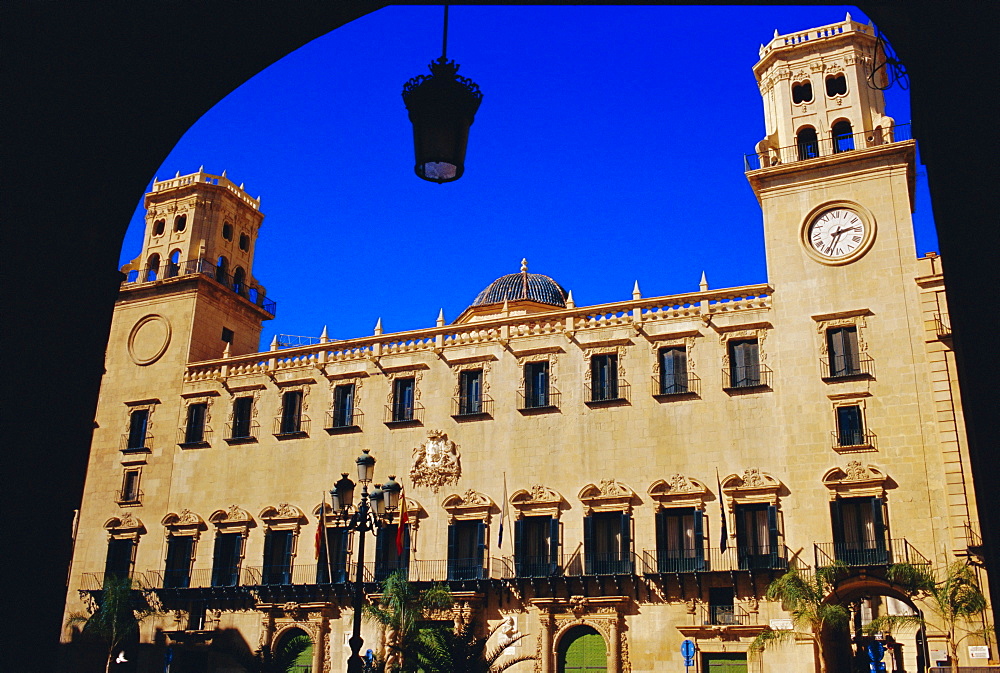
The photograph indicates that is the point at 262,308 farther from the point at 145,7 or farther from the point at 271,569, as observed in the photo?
the point at 145,7

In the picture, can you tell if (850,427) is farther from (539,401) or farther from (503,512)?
(503,512)

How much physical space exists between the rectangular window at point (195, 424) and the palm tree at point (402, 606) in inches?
464

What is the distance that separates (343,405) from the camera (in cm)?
3816

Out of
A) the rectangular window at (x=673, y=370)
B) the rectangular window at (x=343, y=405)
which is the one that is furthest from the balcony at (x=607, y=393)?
the rectangular window at (x=343, y=405)

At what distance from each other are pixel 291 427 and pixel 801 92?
23.1 metres

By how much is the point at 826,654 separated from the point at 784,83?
19724 mm

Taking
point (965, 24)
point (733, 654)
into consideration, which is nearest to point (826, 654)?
point (733, 654)

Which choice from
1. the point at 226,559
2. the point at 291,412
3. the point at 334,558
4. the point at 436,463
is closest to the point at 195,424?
the point at 291,412

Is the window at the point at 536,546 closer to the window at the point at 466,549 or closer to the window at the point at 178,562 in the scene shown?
the window at the point at 466,549

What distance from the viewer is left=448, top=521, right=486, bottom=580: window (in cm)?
3372

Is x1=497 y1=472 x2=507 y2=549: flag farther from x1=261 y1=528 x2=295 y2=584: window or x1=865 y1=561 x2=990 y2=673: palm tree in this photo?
x1=865 y1=561 x2=990 y2=673: palm tree

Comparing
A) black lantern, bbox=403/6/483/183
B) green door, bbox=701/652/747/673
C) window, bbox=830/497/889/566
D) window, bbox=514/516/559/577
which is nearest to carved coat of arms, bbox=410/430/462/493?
window, bbox=514/516/559/577

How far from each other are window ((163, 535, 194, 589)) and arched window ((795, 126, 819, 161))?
2741 cm

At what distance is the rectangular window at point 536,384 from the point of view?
3472 cm
